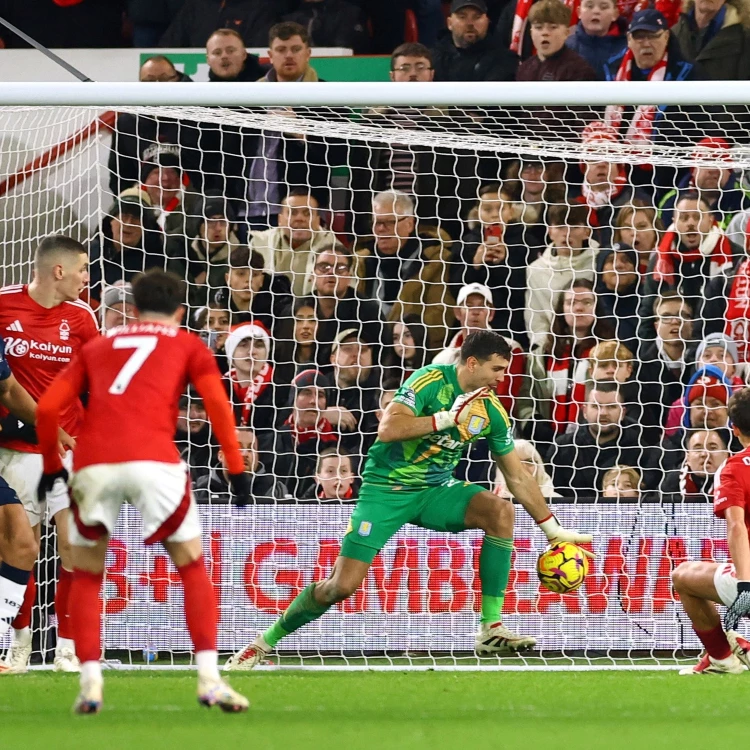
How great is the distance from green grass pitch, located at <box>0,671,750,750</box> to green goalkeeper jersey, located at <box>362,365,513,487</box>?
1.11 meters

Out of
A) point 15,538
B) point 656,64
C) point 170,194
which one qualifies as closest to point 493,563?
point 15,538

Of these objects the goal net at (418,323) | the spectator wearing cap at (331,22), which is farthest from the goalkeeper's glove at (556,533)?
the spectator wearing cap at (331,22)

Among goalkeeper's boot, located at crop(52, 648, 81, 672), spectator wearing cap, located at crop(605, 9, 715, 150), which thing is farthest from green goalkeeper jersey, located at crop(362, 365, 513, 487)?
spectator wearing cap, located at crop(605, 9, 715, 150)

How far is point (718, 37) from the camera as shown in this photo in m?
10.8

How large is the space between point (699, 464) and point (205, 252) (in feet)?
12.7

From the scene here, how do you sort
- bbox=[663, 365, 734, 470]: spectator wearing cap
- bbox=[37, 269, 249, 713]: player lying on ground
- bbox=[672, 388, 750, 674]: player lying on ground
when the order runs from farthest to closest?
bbox=[663, 365, 734, 470]: spectator wearing cap
bbox=[672, 388, 750, 674]: player lying on ground
bbox=[37, 269, 249, 713]: player lying on ground

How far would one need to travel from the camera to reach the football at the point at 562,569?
23.3 feet

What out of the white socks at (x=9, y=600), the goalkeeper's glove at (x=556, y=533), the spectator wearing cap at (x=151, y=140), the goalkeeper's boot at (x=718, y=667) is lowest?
the goalkeeper's boot at (x=718, y=667)

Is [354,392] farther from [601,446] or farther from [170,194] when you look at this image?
[170,194]

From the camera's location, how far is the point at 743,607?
21.7ft

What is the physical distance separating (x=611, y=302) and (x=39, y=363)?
4376 millimetres

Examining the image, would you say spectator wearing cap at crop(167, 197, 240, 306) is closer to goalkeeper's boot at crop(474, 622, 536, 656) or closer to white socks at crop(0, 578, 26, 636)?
white socks at crop(0, 578, 26, 636)

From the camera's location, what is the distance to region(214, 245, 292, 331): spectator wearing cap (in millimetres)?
9656

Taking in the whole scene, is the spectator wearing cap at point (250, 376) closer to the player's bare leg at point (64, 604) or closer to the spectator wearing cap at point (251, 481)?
the spectator wearing cap at point (251, 481)
